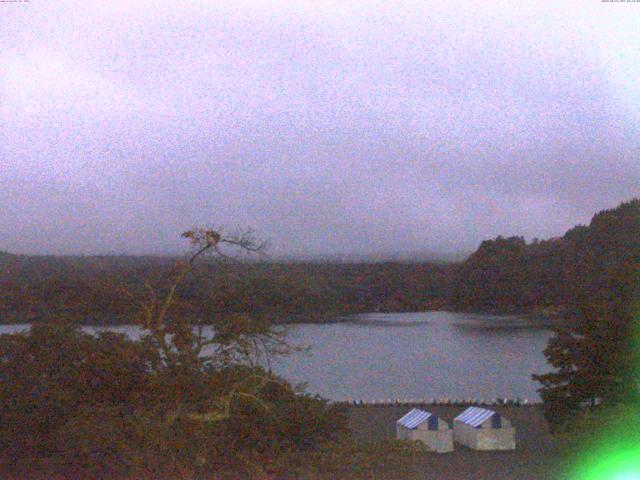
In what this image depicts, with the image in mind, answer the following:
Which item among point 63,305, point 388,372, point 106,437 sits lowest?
point 388,372

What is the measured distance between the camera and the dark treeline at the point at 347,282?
418 inches

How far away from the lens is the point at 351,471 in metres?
7.44

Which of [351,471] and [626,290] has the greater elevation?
[626,290]

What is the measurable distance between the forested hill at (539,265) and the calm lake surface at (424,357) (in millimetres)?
826

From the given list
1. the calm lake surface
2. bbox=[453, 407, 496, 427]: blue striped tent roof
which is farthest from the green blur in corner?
the calm lake surface

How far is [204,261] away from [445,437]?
7283mm

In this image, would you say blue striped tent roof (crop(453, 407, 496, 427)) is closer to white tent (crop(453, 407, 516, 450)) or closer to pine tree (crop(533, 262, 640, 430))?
white tent (crop(453, 407, 516, 450))

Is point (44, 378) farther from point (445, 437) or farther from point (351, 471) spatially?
point (445, 437)

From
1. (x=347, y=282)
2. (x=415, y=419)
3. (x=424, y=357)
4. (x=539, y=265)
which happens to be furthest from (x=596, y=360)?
(x=539, y=265)

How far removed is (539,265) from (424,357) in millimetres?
7015

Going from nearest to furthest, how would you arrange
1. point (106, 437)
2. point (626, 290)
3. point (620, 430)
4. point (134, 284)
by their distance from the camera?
point (106, 437)
point (620, 430)
point (134, 284)
point (626, 290)

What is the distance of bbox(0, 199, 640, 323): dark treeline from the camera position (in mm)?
10609

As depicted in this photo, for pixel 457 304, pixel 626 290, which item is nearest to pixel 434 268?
pixel 457 304

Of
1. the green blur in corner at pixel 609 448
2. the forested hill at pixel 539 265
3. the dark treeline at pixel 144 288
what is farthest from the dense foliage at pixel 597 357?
the forested hill at pixel 539 265
